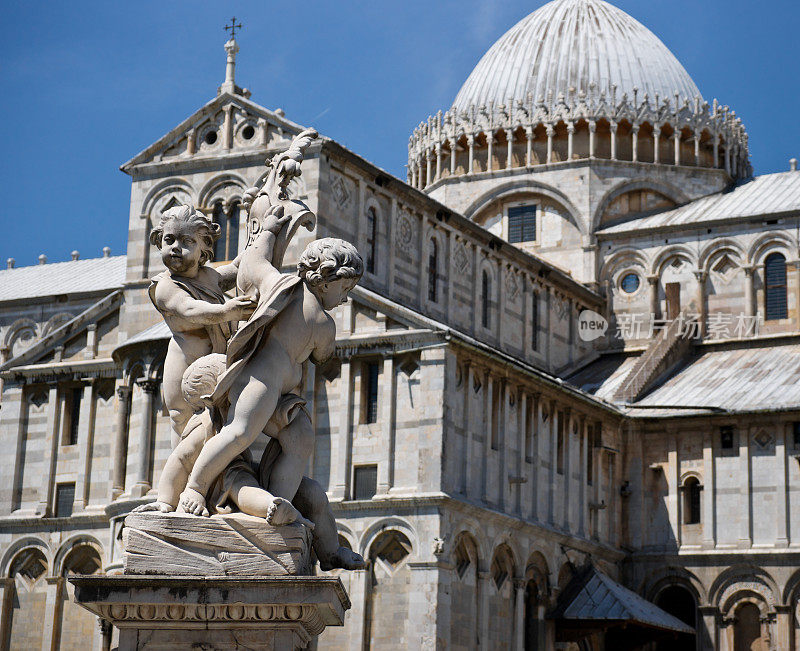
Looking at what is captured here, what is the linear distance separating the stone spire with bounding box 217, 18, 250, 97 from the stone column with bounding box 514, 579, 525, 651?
16262 millimetres

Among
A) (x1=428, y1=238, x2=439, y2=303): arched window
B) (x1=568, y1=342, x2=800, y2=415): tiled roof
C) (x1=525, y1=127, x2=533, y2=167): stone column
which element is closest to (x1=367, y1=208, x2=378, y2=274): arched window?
(x1=428, y1=238, x2=439, y2=303): arched window

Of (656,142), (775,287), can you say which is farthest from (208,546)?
(656,142)

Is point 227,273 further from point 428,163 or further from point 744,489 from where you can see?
point 428,163

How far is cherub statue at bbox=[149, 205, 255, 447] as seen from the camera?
1189cm

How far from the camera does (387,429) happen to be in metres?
41.2

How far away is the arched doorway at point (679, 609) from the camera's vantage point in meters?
49.1

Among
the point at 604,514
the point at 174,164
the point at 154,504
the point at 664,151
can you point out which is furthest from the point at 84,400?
the point at 154,504

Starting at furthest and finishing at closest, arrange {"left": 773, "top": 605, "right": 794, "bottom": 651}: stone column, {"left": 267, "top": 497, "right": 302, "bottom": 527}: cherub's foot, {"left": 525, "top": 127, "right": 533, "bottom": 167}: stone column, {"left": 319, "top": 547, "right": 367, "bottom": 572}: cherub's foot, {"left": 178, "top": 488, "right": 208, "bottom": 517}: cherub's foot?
{"left": 525, "top": 127, "right": 533, "bottom": 167}: stone column < {"left": 773, "top": 605, "right": 794, "bottom": 651}: stone column < {"left": 319, "top": 547, "right": 367, "bottom": 572}: cherub's foot < {"left": 178, "top": 488, "right": 208, "bottom": 517}: cherub's foot < {"left": 267, "top": 497, "right": 302, "bottom": 527}: cherub's foot

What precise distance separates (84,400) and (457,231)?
13103 millimetres

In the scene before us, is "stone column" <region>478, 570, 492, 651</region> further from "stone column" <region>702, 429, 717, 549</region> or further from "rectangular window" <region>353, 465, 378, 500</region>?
"stone column" <region>702, 429, 717, 549</region>

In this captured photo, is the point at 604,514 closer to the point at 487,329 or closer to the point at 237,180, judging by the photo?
the point at 487,329

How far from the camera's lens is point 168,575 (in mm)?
11125

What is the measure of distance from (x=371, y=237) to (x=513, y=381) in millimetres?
5933

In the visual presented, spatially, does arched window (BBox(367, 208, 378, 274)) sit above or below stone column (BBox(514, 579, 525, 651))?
above
